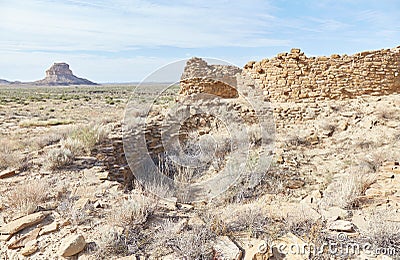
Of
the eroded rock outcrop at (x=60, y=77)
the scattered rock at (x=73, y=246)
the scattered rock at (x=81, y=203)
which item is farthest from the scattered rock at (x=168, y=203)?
the eroded rock outcrop at (x=60, y=77)

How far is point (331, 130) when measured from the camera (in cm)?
725

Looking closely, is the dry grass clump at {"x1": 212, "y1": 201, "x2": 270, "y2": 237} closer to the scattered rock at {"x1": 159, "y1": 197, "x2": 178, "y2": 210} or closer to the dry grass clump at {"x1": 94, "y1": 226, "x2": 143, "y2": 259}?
the scattered rock at {"x1": 159, "y1": 197, "x2": 178, "y2": 210}

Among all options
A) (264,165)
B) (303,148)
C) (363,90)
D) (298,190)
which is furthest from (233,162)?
(363,90)

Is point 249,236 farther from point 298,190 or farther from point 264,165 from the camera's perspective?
point 264,165

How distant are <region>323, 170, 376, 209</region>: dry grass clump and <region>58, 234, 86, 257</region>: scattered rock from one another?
3028mm

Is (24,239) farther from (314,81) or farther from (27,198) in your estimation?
(314,81)

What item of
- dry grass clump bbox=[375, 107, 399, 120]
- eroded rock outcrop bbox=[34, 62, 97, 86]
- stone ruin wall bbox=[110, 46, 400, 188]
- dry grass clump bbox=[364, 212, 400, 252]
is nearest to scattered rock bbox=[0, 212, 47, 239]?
dry grass clump bbox=[364, 212, 400, 252]

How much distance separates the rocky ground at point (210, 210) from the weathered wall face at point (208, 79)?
453cm

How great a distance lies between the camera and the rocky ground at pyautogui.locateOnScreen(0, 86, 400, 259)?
2.61m

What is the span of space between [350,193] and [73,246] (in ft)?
11.4

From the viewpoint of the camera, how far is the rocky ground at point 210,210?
2611mm

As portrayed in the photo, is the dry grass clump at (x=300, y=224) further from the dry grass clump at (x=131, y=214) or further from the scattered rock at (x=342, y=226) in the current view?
the dry grass clump at (x=131, y=214)

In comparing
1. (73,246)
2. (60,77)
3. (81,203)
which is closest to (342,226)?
(73,246)

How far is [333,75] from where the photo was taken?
8.05 m
